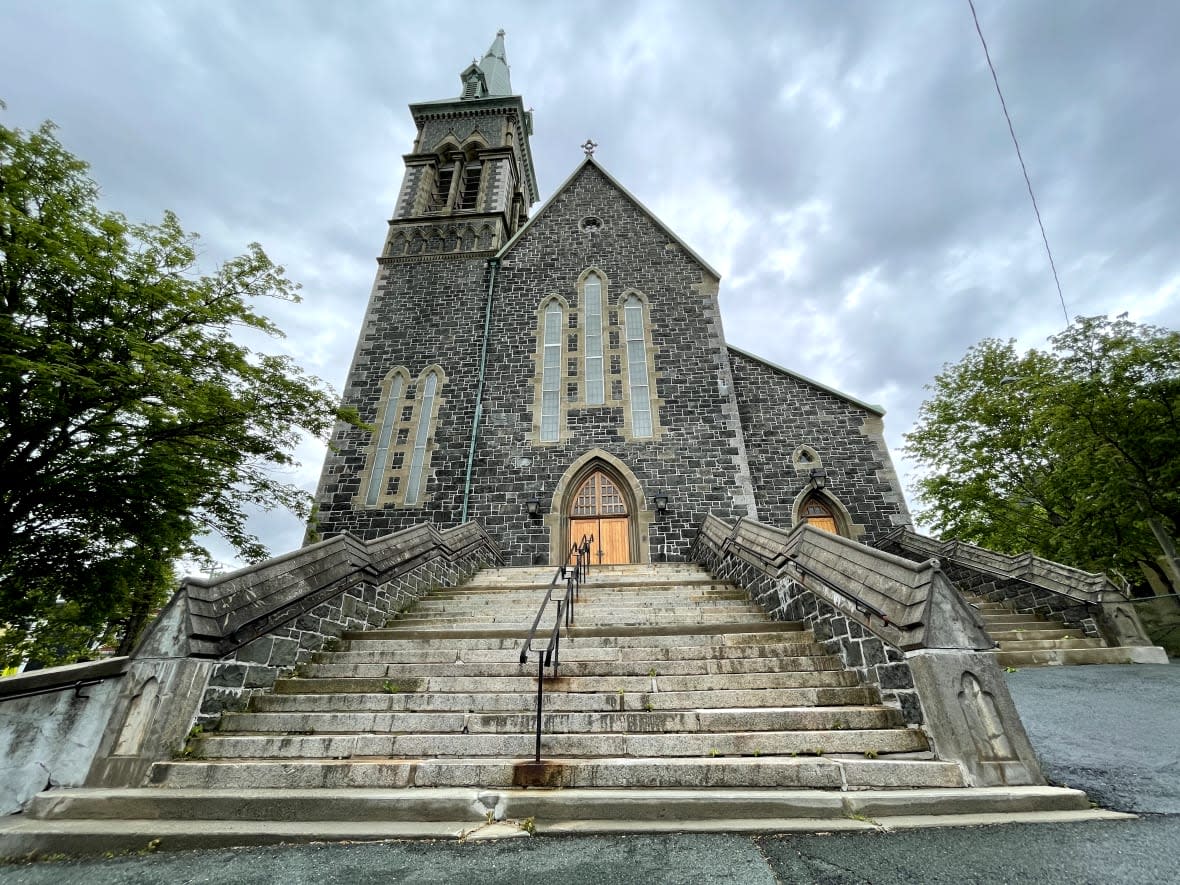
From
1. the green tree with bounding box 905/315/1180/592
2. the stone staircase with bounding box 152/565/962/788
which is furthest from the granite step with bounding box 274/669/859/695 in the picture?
the green tree with bounding box 905/315/1180/592

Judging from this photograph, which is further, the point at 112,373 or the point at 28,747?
the point at 112,373

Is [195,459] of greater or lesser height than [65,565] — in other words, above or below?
above

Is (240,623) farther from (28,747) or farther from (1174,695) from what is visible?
(1174,695)

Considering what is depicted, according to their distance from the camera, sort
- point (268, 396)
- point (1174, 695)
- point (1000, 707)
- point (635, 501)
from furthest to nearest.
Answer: point (635, 501)
point (268, 396)
point (1174, 695)
point (1000, 707)

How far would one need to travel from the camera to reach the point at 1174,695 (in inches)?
216

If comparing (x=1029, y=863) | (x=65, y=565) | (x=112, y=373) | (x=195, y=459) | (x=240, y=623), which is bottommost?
(x=1029, y=863)

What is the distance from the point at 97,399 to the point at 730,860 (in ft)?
35.5

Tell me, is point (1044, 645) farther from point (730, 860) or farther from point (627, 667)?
point (730, 860)

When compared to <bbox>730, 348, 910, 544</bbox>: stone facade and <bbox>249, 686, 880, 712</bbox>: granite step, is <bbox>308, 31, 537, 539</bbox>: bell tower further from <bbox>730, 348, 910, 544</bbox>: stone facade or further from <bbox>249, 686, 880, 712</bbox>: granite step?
<bbox>730, 348, 910, 544</bbox>: stone facade

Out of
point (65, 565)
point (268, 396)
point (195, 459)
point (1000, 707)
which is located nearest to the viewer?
point (1000, 707)

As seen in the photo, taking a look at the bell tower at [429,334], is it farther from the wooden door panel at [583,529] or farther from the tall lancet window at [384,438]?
the wooden door panel at [583,529]

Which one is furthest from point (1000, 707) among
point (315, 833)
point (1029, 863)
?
point (315, 833)

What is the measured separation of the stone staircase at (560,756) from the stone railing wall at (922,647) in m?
0.20

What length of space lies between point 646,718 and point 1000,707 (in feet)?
8.25
